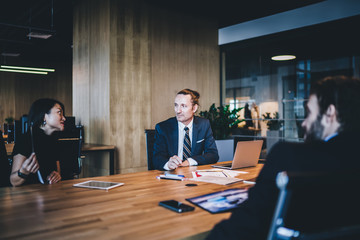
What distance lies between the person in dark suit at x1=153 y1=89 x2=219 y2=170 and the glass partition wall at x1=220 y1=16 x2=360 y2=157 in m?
2.85

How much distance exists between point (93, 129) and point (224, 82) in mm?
3203

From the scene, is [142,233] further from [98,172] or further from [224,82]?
[224,82]

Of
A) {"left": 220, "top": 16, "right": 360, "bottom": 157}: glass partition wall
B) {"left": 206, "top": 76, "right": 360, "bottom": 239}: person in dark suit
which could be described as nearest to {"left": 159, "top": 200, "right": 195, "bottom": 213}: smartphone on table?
{"left": 206, "top": 76, "right": 360, "bottom": 239}: person in dark suit

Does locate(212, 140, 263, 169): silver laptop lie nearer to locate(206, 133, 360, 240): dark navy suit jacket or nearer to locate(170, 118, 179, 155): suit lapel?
locate(170, 118, 179, 155): suit lapel

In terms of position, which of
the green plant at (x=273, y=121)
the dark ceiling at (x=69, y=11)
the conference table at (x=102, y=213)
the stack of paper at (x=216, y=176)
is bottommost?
the stack of paper at (x=216, y=176)

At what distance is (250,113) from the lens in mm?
6105

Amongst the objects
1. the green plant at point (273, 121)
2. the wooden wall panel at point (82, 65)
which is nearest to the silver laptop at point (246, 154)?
the green plant at point (273, 121)

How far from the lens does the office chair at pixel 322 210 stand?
78 centimetres

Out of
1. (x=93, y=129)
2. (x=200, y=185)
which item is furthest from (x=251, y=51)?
(x=200, y=185)

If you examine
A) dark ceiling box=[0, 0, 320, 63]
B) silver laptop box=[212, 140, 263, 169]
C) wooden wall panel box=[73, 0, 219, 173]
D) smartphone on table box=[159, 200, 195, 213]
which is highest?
dark ceiling box=[0, 0, 320, 63]

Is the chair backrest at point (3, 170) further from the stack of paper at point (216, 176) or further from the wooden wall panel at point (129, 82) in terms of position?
the wooden wall panel at point (129, 82)

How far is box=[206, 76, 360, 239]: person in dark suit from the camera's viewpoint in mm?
907

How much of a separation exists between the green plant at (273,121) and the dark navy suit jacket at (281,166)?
16.0 feet

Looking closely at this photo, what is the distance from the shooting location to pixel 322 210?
85 centimetres
